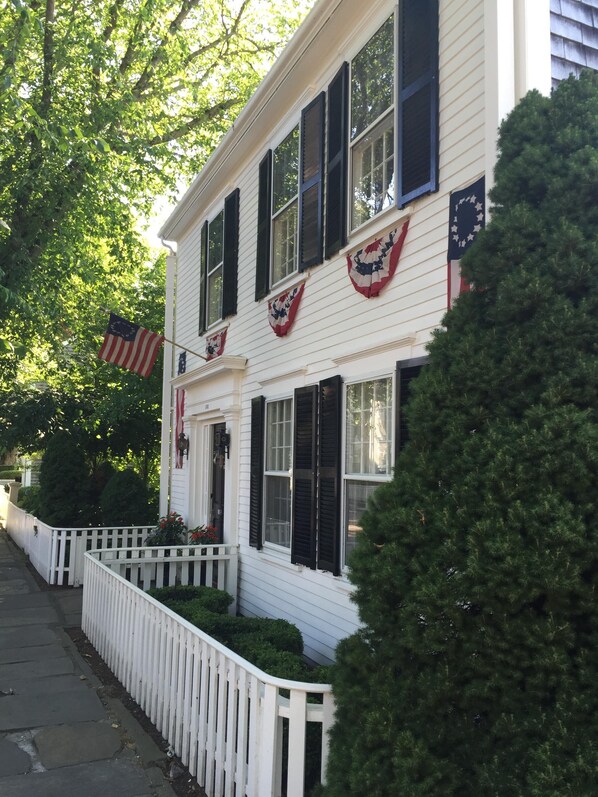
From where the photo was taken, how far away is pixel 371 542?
315cm

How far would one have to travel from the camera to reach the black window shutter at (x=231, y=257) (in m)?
9.30

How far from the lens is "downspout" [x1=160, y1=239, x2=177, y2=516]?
39.8ft

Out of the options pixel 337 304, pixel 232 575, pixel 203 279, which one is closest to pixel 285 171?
pixel 337 304

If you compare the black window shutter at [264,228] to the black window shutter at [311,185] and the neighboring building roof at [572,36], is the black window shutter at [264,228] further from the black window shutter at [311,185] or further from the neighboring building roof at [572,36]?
the neighboring building roof at [572,36]

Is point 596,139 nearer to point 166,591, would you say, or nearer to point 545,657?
point 545,657

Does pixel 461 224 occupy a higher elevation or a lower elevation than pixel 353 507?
higher

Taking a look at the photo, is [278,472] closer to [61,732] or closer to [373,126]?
[61,732]

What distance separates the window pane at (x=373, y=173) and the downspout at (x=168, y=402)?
21.5 feet

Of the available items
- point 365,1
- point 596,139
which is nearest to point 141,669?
Answer: point 596,139

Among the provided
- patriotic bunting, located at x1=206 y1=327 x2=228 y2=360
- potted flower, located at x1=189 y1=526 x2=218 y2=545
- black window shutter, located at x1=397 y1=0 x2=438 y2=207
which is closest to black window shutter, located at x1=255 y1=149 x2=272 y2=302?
patriotic bunting, located at x1=206 y1=327 x2=228 y2=360

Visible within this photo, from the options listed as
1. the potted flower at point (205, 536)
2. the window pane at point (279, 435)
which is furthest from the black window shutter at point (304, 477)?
the potted flower at point (205, 536)

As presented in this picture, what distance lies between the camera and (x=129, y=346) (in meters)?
10.2

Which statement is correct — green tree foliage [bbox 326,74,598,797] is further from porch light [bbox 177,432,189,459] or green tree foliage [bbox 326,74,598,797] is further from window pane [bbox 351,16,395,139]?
porch light [bbox 177,432,189,459]

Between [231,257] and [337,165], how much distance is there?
3267 mm
